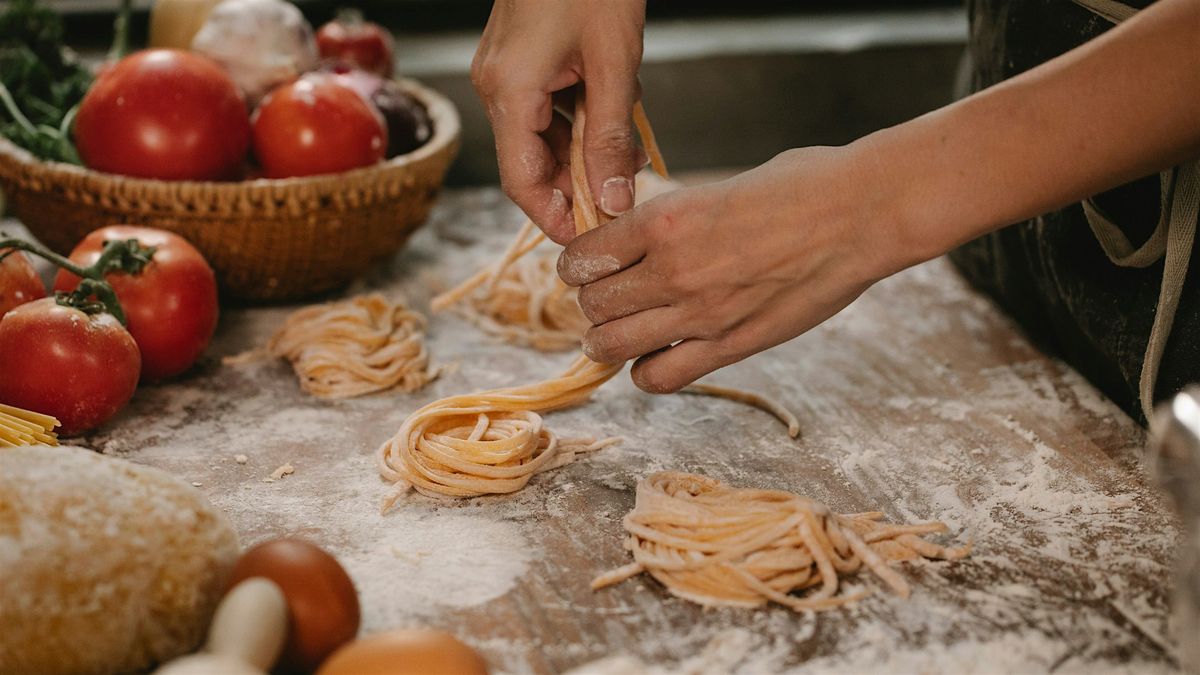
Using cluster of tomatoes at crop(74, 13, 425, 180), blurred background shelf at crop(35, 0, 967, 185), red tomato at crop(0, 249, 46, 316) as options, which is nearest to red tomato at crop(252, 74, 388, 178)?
cluster of tomatoes at crop(74, 13, 425, 180)

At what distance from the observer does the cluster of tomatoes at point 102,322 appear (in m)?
1.90

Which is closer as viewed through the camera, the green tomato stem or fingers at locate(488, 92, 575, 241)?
fingers at locate(488, 92, 575, 241)

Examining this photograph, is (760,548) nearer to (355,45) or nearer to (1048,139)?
(1048,139)

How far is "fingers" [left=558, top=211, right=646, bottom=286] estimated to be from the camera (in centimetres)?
173

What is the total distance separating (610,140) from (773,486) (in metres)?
0.63

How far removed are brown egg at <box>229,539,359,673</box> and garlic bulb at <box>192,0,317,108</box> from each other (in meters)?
1.55

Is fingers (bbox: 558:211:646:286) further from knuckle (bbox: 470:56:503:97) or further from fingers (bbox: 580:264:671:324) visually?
knuckle (bbox: 470:56:503:97)

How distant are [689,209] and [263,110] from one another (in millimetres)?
1266

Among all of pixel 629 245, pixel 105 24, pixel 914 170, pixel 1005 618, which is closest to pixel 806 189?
pixel 914 170

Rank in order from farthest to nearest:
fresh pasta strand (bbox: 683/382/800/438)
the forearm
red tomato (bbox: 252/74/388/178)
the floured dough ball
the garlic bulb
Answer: the garlic bulb < red tomato (bbox: 252/74/388/178) < fresh pasta strand (bbox: 683/382/800/438) < the forearm < the floured dough ball

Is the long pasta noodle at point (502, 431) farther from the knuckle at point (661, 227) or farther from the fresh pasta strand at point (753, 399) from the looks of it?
the knuckle at point (661, 227)

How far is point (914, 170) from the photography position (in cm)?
155

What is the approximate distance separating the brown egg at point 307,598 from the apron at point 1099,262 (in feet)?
4.33

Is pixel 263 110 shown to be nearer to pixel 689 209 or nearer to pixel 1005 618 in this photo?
pixel 689 209
